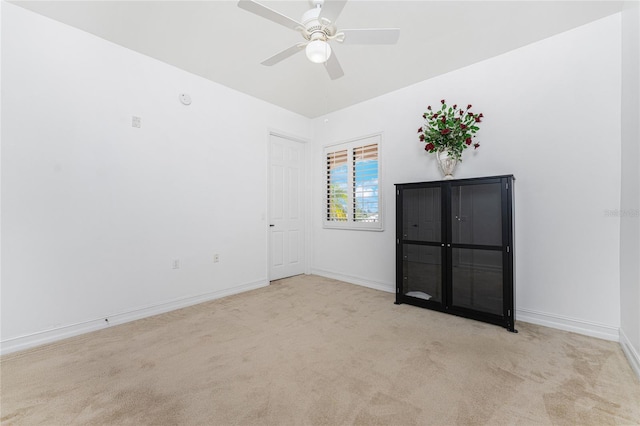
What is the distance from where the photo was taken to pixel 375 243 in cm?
402

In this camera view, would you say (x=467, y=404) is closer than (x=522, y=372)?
Yes

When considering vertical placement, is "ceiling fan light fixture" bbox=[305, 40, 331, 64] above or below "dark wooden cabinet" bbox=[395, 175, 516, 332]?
above

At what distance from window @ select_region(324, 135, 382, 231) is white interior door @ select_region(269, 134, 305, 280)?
514 mm

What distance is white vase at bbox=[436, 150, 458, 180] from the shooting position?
303 centimetres

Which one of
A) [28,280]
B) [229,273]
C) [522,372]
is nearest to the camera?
[522,372]

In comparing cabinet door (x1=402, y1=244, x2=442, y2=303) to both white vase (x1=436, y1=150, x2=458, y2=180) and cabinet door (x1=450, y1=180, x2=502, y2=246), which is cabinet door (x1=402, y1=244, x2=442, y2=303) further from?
white vase (x1=436, y1=150, x2=458, y2=180)

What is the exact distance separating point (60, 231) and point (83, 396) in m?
1.55

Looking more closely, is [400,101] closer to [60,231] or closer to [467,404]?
[467,404]

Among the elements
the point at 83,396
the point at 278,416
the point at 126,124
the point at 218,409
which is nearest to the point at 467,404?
the point at 278,416

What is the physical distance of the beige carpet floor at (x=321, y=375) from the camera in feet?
4.95

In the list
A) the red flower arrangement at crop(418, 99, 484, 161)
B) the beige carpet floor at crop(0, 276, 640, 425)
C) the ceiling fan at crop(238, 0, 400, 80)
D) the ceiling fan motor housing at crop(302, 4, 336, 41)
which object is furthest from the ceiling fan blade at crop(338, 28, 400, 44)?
the beige carpet floor at crop(0, 276, 640, 425)

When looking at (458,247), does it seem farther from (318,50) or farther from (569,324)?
(318,50)

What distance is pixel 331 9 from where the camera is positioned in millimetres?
1655

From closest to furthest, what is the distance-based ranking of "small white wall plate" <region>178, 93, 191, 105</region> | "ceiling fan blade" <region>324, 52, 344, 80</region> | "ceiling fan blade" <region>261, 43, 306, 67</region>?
"ceiling fan blade" <region>261, 43, 306, 67</region>, "ceiling fan blade" <region>324, 52, 344, 80</region>, "small white wall plate" <region>178, 93, 191, 105</region>
